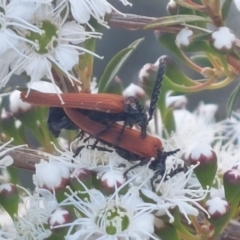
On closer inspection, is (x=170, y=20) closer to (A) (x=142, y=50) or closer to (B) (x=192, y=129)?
(B) (x=192, y=129)

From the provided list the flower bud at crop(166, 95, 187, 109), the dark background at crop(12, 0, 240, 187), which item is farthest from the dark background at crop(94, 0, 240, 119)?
the flower bud at crop(166, 95, 187, 109)

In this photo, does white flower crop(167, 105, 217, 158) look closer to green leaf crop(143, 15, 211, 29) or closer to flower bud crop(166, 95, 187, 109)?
flower bud crop(166, 95, 187, 109)

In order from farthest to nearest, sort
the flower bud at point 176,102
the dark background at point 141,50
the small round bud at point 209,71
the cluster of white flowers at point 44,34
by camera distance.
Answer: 1. the dark background at point 141,50
2. the flower bud at point 176,102
3. the small round bud at point 209,71
4. the cluster of white flowers at point 44,34

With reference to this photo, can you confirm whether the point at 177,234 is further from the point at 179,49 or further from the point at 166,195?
the point at 179,49

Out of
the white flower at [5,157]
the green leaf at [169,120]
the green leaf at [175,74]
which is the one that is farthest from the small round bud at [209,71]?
the white flower at [5,157]

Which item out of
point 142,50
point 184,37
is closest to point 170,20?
point 184,37

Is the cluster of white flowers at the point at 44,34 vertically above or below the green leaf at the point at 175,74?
above

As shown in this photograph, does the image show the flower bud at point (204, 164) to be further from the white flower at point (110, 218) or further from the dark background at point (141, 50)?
the dark background at point (141, 50)

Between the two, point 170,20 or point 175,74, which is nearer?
point 170,20
